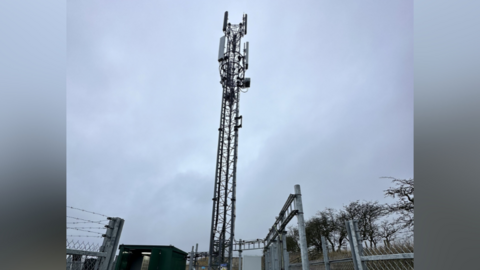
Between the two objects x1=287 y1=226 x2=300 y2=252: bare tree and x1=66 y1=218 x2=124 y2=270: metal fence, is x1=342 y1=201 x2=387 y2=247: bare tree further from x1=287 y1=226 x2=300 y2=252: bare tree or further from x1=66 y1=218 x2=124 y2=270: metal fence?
x1=66 y1=218 x2=124 y2=270: metal fence

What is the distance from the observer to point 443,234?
1.35 meters

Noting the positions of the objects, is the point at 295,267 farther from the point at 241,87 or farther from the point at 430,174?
the point at 241,87

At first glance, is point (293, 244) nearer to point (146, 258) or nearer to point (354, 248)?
point (146, 258)

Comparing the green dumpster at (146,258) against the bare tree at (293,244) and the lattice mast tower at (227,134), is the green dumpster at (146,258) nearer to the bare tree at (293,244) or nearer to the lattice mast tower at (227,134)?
the lattice mast tower at (227,134)

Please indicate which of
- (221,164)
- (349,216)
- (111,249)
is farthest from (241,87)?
(111,249)

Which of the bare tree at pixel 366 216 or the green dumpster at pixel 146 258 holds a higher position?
the bare tree at pixel 366 216

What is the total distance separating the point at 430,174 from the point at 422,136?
9.5 inches

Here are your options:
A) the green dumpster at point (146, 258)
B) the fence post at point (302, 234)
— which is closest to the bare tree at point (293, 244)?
the green dumpster at point (146, 258)

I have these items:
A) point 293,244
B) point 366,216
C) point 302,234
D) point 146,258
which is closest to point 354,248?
point 302,234

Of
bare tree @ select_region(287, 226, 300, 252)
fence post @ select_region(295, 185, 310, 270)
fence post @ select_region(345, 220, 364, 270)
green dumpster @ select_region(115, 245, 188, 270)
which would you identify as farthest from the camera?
bare tree @ select_region(287, 226, 300, 252)

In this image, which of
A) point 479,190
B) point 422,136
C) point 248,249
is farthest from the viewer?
point 248,249

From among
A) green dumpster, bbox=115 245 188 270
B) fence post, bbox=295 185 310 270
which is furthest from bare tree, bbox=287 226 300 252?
fence post, bbox=295 185 310 270

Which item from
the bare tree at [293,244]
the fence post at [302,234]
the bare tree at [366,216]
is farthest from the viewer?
the bare tree at [293,244]

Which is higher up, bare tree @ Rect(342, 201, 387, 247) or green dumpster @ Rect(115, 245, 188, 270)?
bare tree @ Rect(342, 201, 387, 247)
